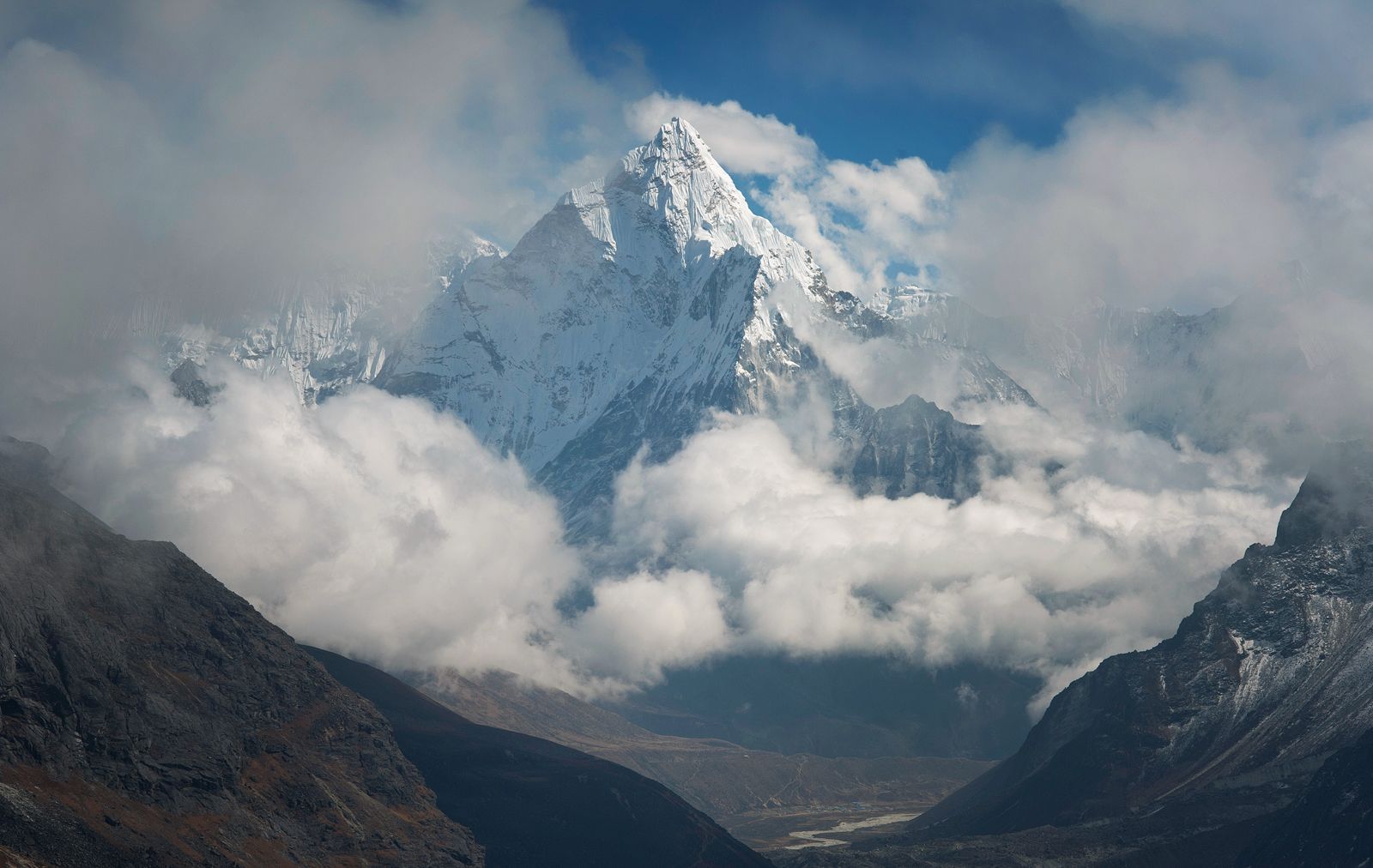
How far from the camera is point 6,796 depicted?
200 meters

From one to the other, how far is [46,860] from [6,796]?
41.5 feet

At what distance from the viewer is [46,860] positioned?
19338 centimetres
